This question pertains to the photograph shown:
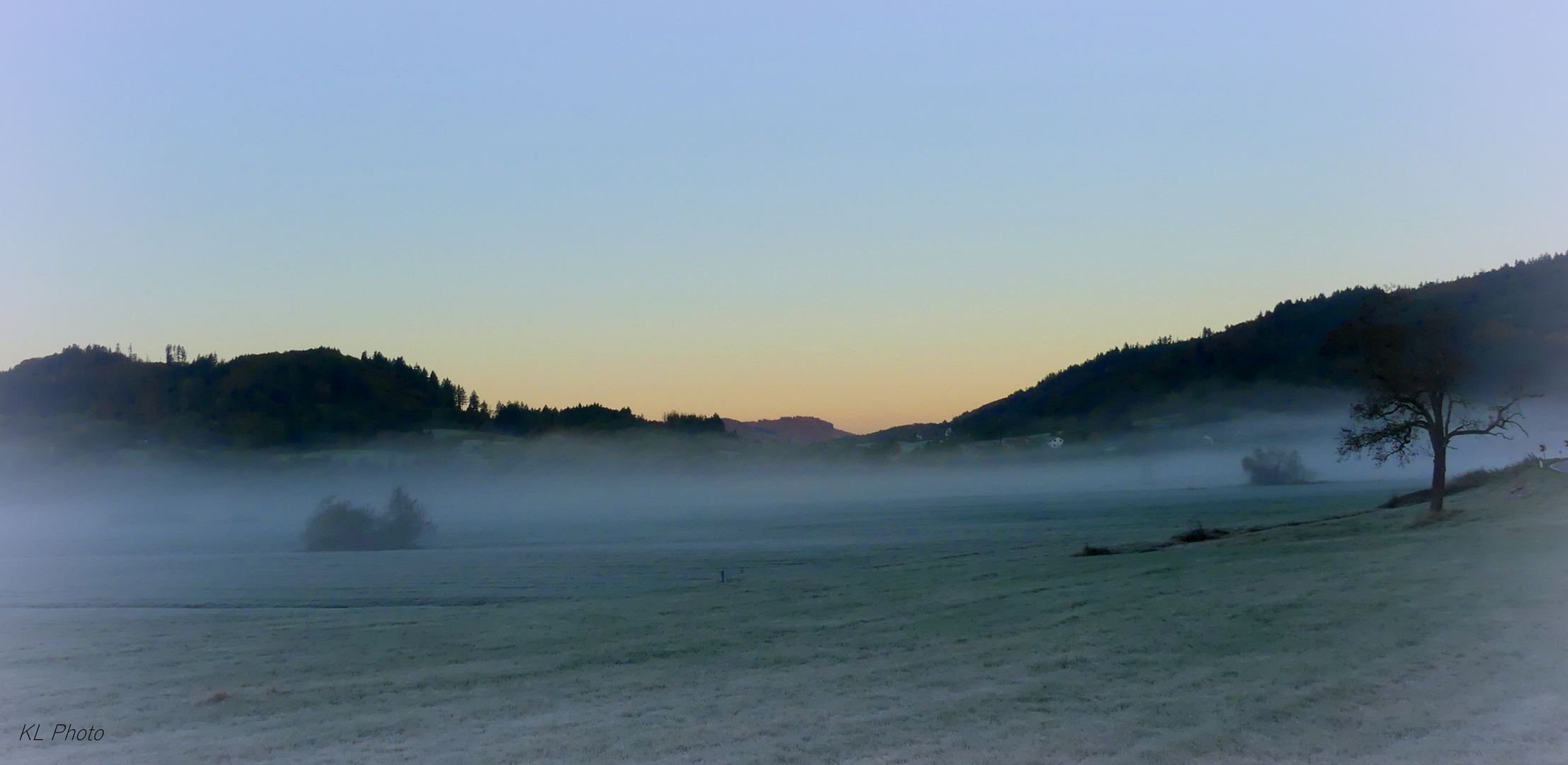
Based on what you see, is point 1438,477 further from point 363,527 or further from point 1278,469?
point 1278,469

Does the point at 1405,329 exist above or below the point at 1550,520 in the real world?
above

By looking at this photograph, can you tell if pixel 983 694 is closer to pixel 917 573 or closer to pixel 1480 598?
pixel 1480 598

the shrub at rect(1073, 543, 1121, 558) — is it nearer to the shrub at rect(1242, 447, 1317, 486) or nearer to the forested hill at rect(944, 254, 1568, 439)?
the forested hill at rect(944, 254, 1568, 439)

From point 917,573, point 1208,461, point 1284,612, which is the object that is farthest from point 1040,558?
point 1208,461

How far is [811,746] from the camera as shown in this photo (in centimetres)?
953

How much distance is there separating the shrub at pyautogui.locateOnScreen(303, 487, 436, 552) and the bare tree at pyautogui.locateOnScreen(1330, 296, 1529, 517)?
43464mm

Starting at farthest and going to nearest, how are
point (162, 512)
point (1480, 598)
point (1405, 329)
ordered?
point (162, 512) < point (1405, 329) < point (1480, 598)

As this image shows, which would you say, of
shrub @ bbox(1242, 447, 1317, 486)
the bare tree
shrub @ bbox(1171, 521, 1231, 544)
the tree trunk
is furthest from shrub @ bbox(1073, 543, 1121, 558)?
shrub @ bbox(1242, 447, 1317, 486)

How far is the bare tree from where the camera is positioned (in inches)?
1143

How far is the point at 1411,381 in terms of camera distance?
29.3 meters

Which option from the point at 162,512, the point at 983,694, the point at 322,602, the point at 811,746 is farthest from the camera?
the point at 162,512

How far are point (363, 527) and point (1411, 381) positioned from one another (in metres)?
47.5

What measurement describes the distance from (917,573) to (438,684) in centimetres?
1676

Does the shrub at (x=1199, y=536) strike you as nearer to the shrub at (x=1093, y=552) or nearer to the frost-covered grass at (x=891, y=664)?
the shrub at (x=1093, y=552)
